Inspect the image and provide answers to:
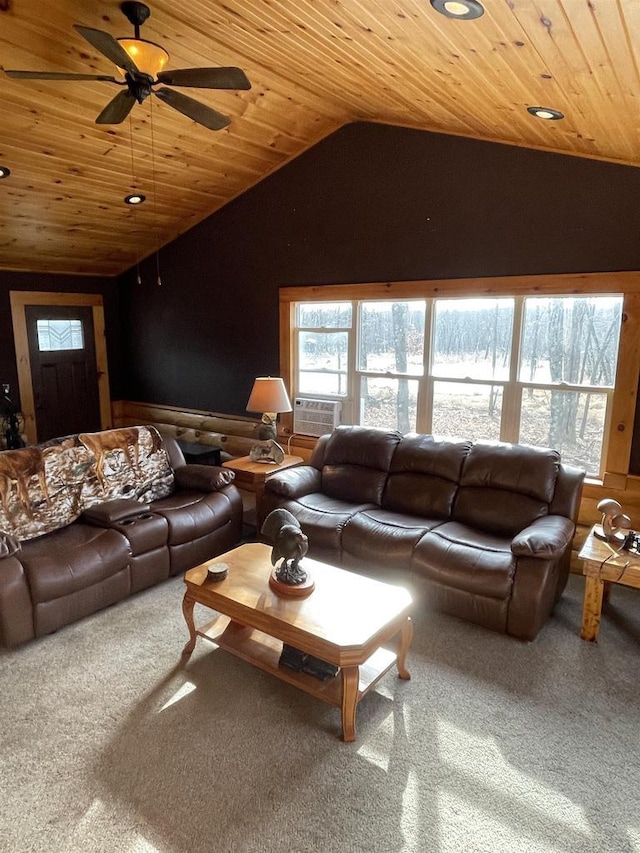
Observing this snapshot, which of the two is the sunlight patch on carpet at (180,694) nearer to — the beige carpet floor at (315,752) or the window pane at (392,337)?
the beige carpet floor at (315,752)

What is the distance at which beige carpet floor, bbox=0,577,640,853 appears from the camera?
76.0 inches

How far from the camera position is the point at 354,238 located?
494 centimetres

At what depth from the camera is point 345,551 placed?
371 centimetres

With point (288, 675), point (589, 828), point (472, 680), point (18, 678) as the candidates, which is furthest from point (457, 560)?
point (18, 678)

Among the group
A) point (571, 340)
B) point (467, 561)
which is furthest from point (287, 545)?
point (571, 340)

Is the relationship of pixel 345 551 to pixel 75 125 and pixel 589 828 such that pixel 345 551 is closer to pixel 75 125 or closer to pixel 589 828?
pixel 589 828

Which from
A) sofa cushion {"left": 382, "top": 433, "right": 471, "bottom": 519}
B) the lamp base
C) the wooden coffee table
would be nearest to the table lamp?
the lamp base

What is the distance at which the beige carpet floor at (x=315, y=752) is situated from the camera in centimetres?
193

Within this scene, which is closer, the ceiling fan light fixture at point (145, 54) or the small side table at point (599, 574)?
the ceiling fan light fixture at point (145, 54)

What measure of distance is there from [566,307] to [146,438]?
133 inches

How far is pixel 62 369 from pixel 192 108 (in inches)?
182

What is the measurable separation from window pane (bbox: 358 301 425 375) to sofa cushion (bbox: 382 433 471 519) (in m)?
0.93

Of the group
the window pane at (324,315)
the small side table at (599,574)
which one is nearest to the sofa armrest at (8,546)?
the small side table at (599,574)

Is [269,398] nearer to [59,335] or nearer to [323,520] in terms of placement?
[323,520]
